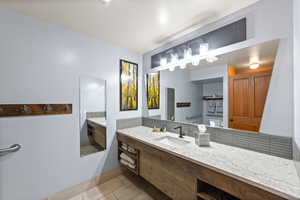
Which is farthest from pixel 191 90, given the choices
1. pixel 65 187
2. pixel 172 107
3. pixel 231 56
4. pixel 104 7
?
pixel 65 187

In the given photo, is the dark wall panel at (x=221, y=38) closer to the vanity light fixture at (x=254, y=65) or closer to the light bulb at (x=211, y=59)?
the light bulb at (x=211, y=59)

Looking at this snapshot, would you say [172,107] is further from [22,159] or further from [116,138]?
[22,159]

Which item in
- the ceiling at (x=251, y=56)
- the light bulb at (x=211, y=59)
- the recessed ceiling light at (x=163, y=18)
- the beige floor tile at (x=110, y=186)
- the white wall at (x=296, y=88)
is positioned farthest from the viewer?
the beige floor tile at (x=110, y=186)

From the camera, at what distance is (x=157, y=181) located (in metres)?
1.51

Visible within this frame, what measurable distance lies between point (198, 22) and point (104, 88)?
5.53 ft

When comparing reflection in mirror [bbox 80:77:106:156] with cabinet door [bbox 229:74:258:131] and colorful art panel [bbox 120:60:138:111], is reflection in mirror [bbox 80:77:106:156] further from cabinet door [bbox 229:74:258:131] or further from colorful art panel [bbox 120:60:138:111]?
cabinet door [bbox 229:74:258:131]

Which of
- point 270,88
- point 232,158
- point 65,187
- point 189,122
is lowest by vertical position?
point 65,187

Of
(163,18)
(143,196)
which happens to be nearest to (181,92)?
(163,18)

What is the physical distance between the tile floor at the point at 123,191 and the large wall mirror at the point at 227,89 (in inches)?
45.6

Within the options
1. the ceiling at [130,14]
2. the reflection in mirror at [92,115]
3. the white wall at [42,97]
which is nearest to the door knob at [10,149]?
the white wall at [42,97]

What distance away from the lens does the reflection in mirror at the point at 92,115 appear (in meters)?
1.83

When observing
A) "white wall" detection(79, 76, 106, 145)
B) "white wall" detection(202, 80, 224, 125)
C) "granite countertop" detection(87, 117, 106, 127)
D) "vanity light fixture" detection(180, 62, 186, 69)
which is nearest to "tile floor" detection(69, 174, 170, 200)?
"white wall" detection(79, 76, 106, 145)

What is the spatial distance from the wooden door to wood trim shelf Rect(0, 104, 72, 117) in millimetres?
2179

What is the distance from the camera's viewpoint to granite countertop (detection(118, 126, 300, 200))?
2.42 ft
